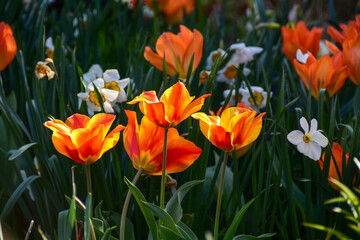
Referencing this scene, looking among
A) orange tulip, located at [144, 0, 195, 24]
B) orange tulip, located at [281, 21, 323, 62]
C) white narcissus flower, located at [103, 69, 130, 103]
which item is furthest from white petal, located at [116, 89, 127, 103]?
orange tulip, located at [144, 0, 195, 24]

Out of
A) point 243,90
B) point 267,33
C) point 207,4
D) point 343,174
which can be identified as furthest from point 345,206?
point 207,4

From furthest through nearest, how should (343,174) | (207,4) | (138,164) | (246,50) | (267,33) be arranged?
1. (207,4)
2. (267,33)
3. (246,50)
4. (343,174)
5. (138,164)

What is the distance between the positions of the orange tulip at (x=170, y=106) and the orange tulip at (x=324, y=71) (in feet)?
1.44

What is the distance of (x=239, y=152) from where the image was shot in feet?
3.29

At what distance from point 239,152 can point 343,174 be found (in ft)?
0.70

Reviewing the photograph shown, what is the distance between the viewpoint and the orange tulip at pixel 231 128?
69 centimetres

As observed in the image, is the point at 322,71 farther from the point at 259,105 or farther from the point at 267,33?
the point at 267,33

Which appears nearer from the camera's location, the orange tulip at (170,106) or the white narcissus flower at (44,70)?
the orange tulip at (170,106)

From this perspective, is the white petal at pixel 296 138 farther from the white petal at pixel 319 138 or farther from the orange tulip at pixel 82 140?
the orange tulip at pixel 82 140

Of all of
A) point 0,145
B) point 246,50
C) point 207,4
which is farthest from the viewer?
point 207,4

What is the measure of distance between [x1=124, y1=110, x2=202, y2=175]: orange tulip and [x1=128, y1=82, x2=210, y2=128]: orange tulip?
0.05m

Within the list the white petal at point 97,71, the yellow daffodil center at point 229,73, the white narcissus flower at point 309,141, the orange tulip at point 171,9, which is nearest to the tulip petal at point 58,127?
the white narcissus flower at point 309,141

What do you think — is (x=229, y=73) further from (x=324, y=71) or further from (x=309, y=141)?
(x=309, y=141)

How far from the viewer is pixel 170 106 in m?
0.69
